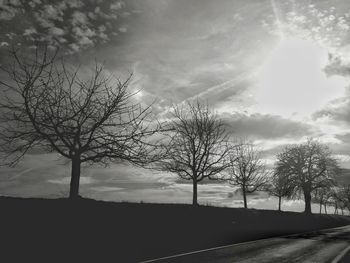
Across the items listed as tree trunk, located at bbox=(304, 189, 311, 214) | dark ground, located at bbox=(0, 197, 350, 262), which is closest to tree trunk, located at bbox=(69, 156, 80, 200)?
dark ground, located at bbox=(0, 197, 350, 262)

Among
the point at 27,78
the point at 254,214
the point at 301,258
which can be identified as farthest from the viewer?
the point at 254,214

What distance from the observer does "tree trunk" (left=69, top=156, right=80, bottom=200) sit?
43.1 ft

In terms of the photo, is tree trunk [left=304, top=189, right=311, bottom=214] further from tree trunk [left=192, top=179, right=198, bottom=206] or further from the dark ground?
the dark ground

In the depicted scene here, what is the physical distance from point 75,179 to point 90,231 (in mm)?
2681

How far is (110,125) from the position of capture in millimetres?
13484

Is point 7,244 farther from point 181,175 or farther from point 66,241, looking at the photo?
point 181,175

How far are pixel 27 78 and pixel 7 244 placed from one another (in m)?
5.48

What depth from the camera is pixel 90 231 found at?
11453 mm

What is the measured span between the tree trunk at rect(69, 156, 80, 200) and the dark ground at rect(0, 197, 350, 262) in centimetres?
51

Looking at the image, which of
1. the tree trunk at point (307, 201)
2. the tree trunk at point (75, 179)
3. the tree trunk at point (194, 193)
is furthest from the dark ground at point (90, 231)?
the tree trunk at point (307, 201)

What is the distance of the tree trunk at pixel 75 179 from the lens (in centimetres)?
1313

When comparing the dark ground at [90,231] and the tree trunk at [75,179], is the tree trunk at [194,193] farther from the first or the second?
the tree trunk at [75,179]

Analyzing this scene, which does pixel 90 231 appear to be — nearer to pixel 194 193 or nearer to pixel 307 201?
pixel 194 193

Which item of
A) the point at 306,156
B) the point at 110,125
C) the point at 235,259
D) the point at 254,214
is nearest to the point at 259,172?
→ the point at 254,214
